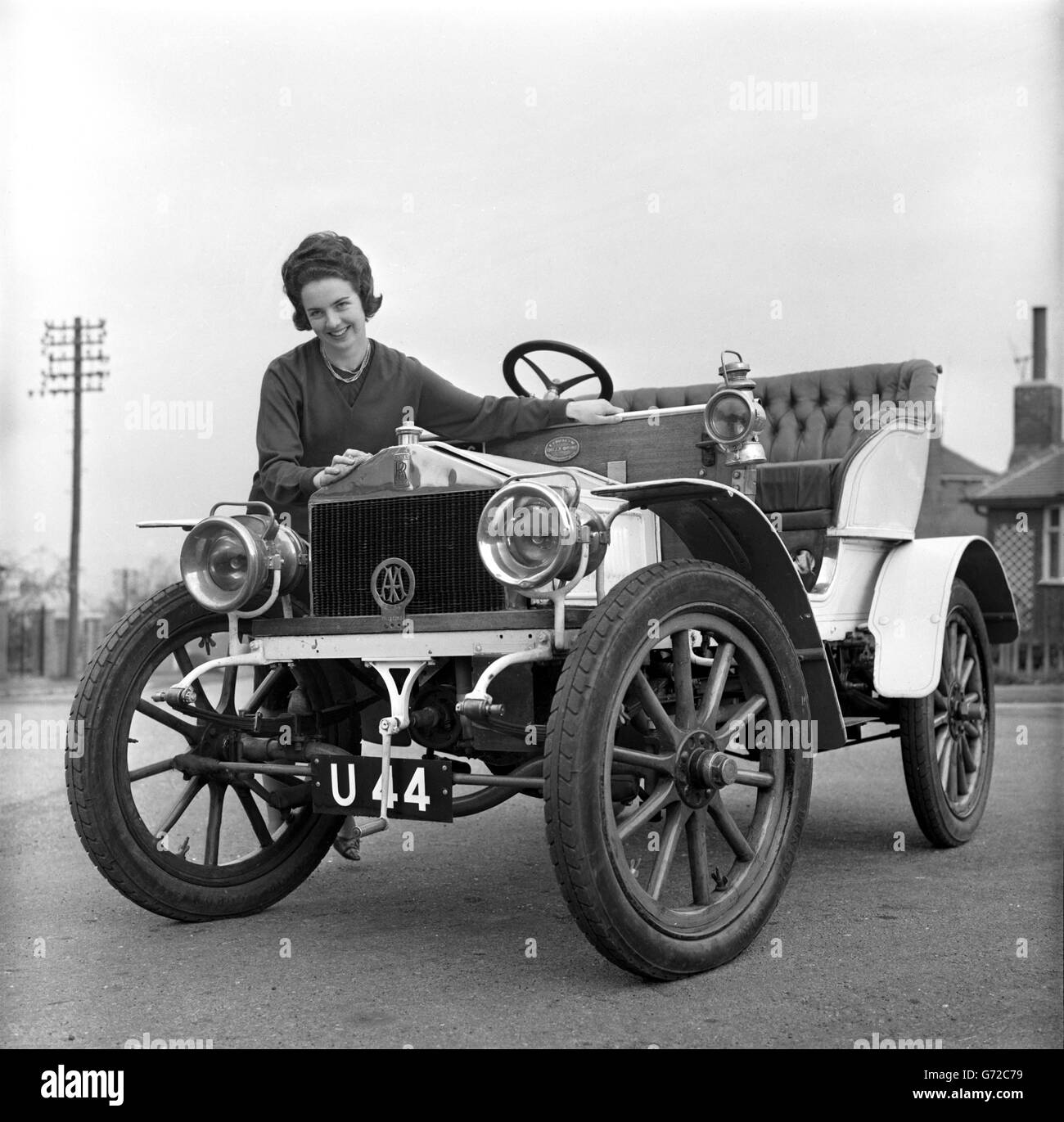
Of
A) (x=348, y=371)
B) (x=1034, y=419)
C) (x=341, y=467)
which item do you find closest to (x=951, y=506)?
(x=1034, y=419)

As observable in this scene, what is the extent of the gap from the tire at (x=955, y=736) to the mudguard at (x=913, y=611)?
0.19m

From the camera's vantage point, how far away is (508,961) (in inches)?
141

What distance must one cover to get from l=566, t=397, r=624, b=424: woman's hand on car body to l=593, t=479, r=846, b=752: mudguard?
0.80 m

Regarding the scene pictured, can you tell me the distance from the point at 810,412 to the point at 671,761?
298 centimetres

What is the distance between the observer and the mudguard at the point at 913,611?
477cm

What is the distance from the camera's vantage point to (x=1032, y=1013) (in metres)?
3.04

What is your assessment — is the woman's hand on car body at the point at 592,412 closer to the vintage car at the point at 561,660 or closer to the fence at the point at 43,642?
the vintage car at the point at 561,660

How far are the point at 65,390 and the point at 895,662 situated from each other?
26.2 metres

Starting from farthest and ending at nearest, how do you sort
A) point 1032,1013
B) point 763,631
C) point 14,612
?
point 14,612
point 763,631
point 1032,1013

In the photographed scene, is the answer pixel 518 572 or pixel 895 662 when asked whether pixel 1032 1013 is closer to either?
pixel 518 572

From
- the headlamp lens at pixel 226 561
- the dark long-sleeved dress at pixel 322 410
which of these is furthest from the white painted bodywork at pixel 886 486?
the headlamp lens at pixel 226 561

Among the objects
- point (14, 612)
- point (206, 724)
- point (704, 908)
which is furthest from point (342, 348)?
point (14, 612)

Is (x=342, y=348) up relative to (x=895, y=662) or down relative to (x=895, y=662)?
up

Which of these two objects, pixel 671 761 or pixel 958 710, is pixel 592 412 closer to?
pixel 671 761
